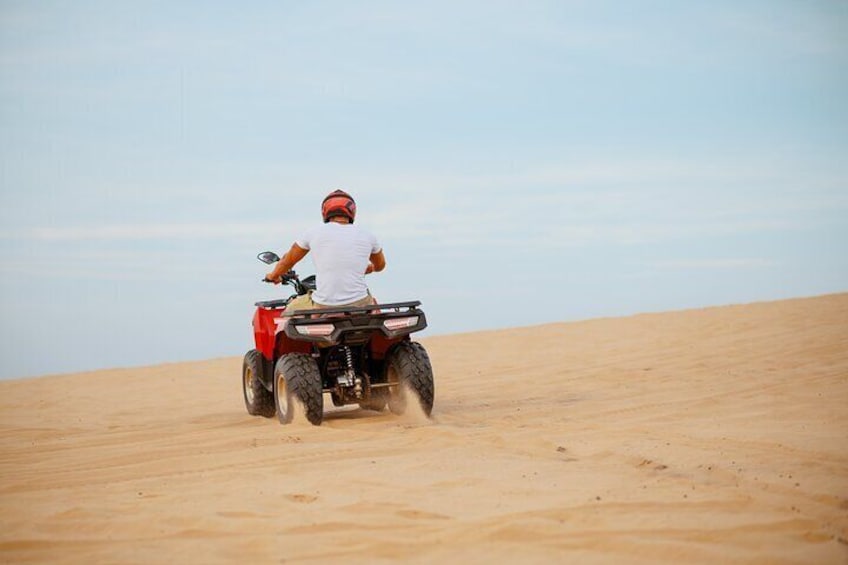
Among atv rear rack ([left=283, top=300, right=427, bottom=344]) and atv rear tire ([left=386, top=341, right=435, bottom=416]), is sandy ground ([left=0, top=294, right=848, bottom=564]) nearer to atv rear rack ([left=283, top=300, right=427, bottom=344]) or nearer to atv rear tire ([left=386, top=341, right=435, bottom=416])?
atv rear tire ([left=386, top=341, right=435, bottom=416])

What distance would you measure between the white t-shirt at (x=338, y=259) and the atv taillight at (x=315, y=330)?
1.78 feet

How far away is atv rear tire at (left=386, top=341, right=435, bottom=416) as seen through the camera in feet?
27.2

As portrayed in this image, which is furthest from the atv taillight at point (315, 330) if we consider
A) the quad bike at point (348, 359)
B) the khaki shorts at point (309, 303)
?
the khaki shorts at point (309, 303)

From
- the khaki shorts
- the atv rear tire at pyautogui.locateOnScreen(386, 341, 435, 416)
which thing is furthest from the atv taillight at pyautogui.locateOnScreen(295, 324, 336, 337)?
the atv rear tire at pyautogui.locateOnScreen(386, 341, 435, 416)

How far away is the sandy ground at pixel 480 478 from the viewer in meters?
4.19

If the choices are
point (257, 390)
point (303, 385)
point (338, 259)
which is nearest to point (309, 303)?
point (338, 259)

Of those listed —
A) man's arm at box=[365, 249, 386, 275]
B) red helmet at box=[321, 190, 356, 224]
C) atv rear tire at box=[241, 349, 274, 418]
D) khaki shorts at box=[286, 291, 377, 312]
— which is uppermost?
red helmet at box=[321, 190, 356, 224]

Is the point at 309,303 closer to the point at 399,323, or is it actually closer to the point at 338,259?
the point at 338,259

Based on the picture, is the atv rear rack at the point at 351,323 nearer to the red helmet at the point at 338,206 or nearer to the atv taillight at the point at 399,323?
the atv taillight at the point at 399,323

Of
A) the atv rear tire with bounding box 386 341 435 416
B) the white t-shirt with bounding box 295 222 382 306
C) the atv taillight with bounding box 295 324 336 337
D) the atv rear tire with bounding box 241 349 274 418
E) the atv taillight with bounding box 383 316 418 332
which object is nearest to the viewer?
the atv taillight with bounding box 295 324 336 337

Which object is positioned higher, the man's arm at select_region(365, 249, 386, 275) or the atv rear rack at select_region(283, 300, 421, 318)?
the man's arm at select_region(365, 249, 386, 275)

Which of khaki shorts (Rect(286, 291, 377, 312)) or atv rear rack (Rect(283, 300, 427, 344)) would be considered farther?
khaki shorts (Rect(286, 291, 377, 312))

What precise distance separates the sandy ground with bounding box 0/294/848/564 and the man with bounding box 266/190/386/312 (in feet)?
3.72

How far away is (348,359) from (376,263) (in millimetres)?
1080
